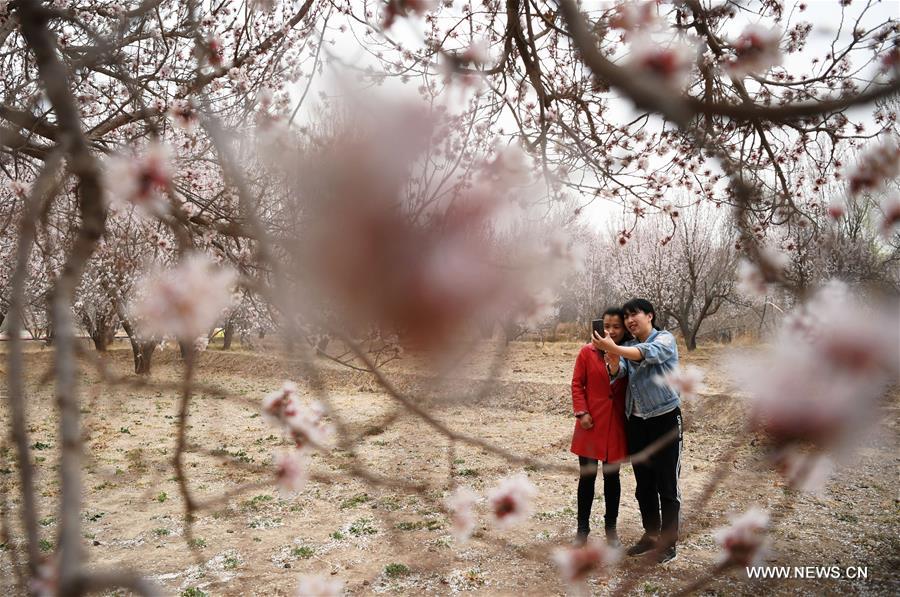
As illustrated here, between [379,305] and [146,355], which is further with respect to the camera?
[146,355]

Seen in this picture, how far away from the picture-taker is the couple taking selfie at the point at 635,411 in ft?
7.43

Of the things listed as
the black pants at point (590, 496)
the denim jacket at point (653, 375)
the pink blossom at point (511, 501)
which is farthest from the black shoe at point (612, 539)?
the pink blossom at point (511, 501)

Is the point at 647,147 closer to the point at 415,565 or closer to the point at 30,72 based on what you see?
the point at 415,565

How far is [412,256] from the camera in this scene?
3.25ft

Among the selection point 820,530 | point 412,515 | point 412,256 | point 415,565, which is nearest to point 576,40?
point 412,256

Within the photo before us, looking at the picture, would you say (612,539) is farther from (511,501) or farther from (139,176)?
(139,176)

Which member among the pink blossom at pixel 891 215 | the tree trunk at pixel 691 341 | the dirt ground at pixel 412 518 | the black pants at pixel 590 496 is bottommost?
the dirt ground at pixel 412 518

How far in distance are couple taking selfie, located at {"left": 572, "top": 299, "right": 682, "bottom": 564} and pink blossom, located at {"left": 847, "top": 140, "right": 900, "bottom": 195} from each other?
1.32 meters

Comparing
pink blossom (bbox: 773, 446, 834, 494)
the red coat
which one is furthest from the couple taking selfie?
pink blossom (bbox: 773, 446, 834, 494)

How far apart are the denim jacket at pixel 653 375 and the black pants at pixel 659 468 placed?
5 centimetres

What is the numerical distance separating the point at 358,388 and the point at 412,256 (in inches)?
337

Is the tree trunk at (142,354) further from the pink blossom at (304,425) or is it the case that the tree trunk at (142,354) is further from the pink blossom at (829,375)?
the pink blossom at (829,375)

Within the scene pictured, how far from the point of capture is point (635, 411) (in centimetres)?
236

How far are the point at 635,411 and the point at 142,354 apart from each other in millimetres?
9065
